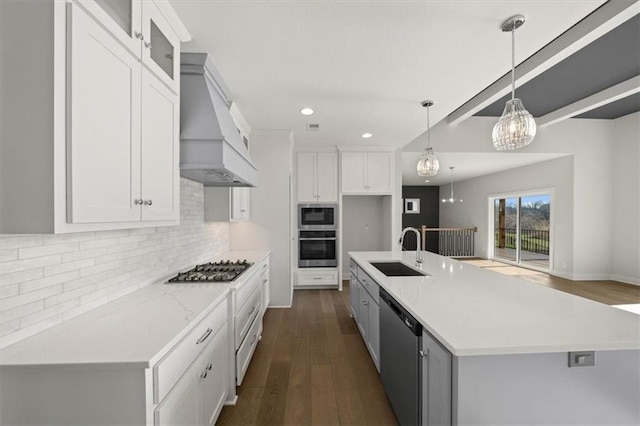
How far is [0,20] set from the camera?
873 millimetres

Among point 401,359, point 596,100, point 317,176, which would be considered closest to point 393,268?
point 401,359

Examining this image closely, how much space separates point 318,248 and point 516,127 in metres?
3.59

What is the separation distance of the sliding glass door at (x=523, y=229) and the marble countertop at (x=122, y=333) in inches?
295

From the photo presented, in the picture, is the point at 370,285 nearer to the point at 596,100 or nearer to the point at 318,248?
the point at 318,248

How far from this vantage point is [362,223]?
6.04 m

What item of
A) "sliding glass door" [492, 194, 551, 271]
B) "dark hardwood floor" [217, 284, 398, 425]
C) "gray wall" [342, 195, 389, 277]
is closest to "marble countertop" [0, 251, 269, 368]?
"dark hardwood floor" [217, 284, 398, 425]

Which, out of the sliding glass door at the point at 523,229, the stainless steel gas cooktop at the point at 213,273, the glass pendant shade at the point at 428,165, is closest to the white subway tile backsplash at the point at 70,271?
the stainless steel gas cooktop at the point at 213,273

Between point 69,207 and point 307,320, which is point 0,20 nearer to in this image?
point 69,207

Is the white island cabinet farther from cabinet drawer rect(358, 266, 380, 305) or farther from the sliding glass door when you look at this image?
the sliding glass door

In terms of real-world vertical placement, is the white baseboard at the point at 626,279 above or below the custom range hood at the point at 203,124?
below

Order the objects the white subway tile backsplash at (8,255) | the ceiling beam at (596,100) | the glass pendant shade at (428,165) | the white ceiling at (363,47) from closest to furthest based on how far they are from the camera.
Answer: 1. the white subway tile backsplash at (8,255)
2. the white ceiling at (363,47)
3. the glass pendant shade at (428,165)
4. the ceiling beam at (596,100)

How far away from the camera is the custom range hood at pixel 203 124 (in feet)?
5.89

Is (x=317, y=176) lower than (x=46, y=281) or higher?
higher

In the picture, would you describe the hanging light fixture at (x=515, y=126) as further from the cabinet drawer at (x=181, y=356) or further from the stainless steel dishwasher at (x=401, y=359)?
the cabinet drawer at (x=181, y=356)
